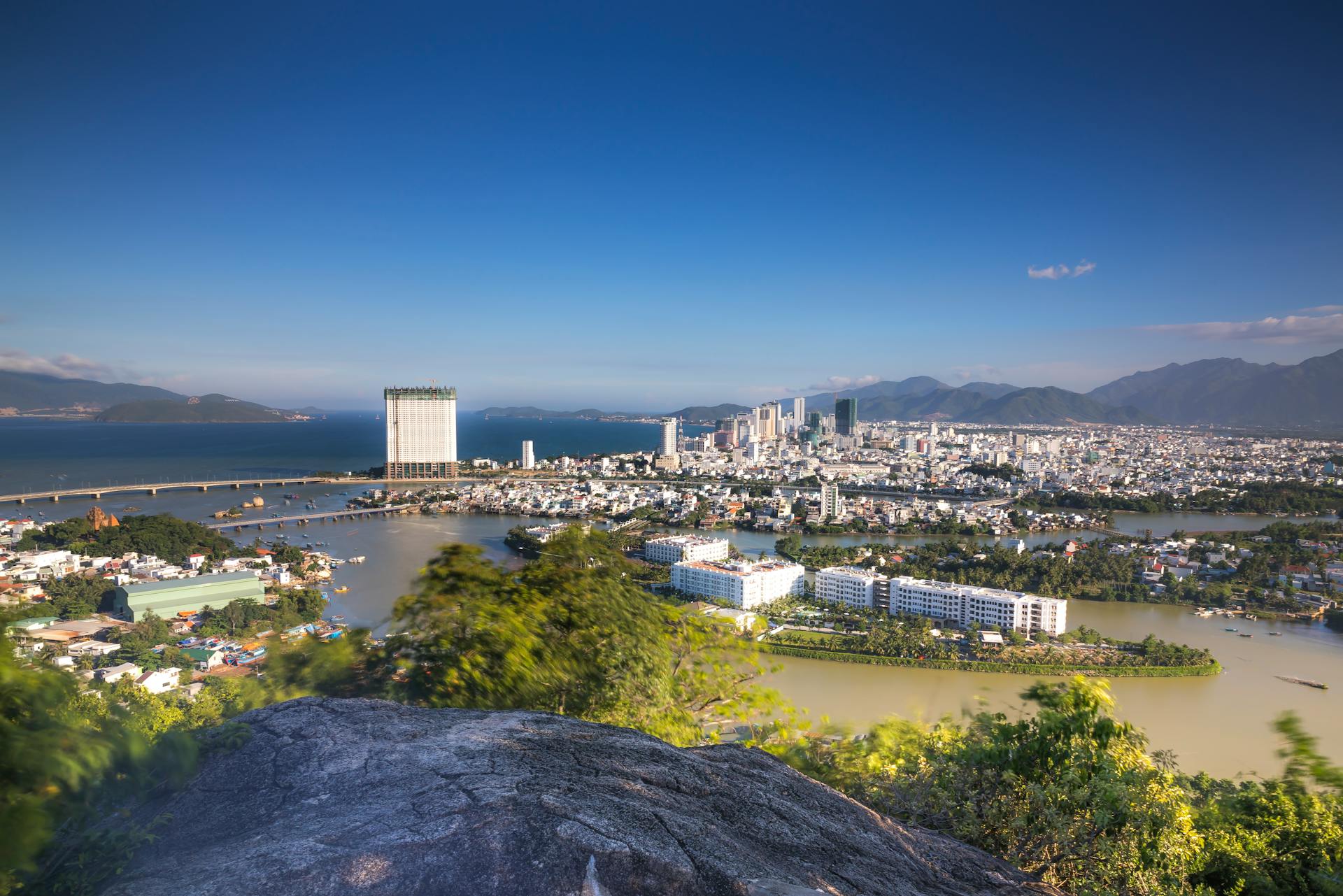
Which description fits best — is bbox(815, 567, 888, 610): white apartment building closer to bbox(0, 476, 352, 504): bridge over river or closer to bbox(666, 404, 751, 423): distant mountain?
bbox(0, 476, 352, 504): bridge over river

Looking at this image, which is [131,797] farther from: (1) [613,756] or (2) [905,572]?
(2) [905,572]

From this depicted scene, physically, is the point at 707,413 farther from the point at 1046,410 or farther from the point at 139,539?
the point at 139,539

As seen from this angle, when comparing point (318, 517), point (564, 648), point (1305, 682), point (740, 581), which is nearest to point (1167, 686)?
point (1305, 682)

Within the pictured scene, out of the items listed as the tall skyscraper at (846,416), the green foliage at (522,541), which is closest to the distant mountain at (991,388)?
the tall skyscraper at (846,416)

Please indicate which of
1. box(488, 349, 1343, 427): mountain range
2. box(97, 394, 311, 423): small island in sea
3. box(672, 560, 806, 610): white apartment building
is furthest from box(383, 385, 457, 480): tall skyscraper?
box(488, 349, 1343, 427): mountain range

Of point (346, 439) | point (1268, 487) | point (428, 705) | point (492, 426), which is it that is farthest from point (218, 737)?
point (492, 426)
